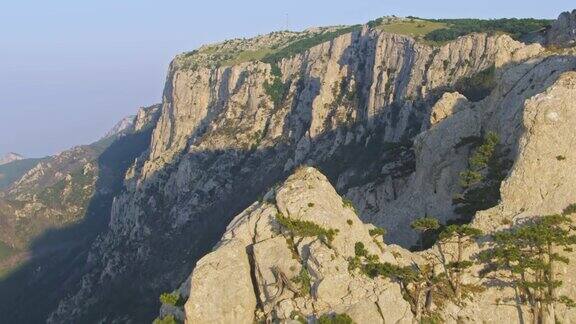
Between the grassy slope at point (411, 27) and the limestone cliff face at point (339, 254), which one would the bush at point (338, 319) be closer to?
the limestone cliff face at point (339, 254)

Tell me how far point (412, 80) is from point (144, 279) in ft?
298

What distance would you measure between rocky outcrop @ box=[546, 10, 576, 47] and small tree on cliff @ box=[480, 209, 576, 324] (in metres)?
71.7

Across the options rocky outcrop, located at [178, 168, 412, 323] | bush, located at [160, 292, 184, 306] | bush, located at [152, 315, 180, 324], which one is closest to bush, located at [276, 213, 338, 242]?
rocky outcrop, located at [178, 168, 412, 323]

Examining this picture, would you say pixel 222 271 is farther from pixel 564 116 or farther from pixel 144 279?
pixel 144 279

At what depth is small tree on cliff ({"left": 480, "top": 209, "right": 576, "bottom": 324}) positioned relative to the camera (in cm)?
4947

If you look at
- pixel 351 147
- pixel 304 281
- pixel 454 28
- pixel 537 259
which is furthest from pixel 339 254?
pixel 454 28

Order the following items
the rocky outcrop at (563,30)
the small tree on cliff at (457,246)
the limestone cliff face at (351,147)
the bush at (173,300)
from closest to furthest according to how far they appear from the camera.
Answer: the small tree on cliff at (457,246) < the bush at (173,300) < the limestone cliff face at (351,147) < the rocky outcrop at (563,30)

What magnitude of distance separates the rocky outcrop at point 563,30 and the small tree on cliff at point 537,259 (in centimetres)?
7171

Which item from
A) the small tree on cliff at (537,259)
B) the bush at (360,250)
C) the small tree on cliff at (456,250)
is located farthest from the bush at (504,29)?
the bush at (360,250)

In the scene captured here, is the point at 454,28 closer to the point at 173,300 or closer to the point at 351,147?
the point at 351,147

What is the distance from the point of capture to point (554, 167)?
184 ft

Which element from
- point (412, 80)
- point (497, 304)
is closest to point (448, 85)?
point (412, 80)

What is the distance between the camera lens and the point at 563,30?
388 feet

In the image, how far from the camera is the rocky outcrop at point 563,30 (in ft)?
374
